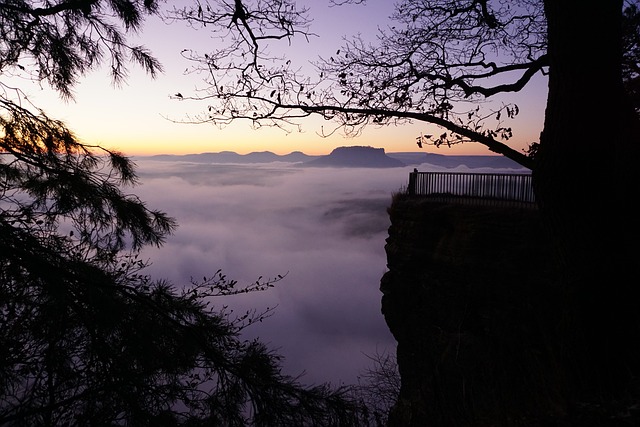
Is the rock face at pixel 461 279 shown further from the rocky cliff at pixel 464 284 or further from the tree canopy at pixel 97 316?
the tree canopy at pixel 97 316

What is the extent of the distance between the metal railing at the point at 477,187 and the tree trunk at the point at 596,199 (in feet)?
44.7

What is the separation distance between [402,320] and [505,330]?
5.86 m

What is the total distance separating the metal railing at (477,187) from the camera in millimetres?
17422

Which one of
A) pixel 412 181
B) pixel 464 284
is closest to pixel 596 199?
pixel 464 284

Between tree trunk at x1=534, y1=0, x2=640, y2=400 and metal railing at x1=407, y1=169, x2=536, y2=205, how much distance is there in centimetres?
1363

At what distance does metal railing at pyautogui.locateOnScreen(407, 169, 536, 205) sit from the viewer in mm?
17422

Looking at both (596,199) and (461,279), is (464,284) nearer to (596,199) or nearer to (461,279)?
(461,279)

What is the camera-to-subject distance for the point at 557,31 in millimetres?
4062

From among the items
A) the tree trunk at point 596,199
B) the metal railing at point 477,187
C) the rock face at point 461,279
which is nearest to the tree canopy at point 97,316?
the tree trunk at point 596,199

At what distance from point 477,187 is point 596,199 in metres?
15.7

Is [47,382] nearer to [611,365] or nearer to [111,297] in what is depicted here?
[111,297]

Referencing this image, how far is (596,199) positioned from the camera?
3.79m

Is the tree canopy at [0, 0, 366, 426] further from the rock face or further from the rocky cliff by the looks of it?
the rock face

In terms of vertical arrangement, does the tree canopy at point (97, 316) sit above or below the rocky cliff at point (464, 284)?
above
